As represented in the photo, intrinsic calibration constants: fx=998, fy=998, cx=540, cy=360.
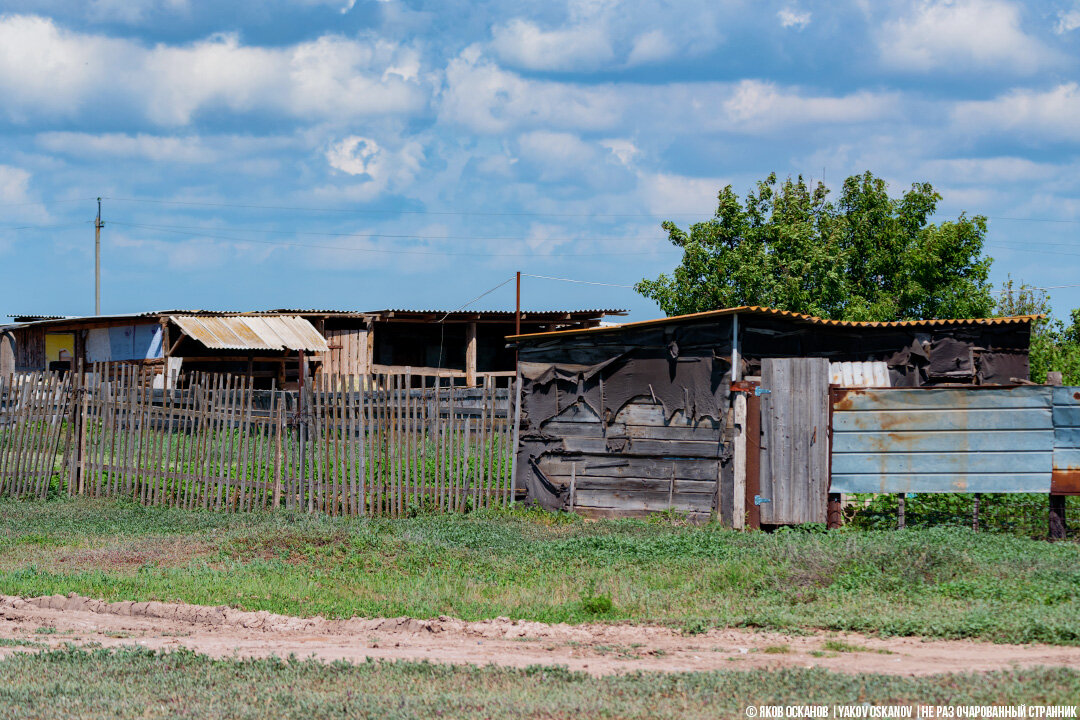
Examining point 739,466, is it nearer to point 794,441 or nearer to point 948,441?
point 794,441

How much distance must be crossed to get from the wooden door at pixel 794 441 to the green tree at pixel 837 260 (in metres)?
15.5

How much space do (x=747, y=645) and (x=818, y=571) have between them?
2147 mm

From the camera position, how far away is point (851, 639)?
6.90m

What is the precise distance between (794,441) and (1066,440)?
9.56ft

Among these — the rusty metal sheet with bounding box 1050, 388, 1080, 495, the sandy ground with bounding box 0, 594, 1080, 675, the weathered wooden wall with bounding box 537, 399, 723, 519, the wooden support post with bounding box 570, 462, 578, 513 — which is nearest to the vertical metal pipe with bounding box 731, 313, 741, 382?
the weathered wooden wall with bounding box 537, 399, 723, 519

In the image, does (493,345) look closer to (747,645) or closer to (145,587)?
(145,587)

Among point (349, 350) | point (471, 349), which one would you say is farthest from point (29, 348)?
point (471, 349)

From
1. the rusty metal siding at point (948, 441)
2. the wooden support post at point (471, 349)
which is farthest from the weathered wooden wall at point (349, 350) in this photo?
the rusty metal siding at point (948, 441)

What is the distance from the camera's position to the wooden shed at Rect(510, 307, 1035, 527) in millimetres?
11703

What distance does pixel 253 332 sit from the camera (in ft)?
78.1

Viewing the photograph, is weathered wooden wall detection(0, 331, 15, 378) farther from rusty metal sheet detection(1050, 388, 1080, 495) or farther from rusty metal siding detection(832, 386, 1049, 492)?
rusty metal sheet detection(1050, 388, 1080, 495)

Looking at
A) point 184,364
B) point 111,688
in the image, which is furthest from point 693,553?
point 184,364

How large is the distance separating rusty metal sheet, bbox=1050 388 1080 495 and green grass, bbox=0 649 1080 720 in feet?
19.9

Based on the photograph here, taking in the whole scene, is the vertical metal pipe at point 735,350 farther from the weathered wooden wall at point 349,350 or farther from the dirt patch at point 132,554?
the weathered wooden wall at point 349,350
